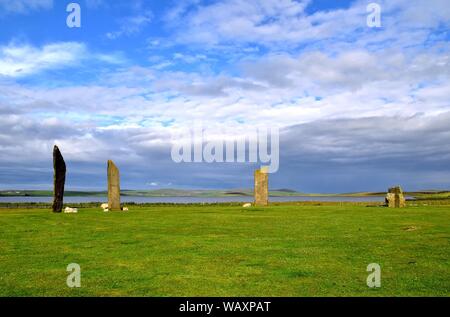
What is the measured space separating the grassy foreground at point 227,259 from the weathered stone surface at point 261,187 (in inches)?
825

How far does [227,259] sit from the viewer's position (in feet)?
42.3

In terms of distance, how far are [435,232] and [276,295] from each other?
1204 centimetres

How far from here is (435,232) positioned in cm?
1850

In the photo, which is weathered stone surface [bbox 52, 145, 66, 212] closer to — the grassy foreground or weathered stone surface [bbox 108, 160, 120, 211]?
weathered stone surface [bbox 108, 160, 120, 211]

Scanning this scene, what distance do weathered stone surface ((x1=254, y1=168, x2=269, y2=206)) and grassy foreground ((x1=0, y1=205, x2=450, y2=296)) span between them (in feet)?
68.7

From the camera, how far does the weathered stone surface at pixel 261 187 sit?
4281 centimetres

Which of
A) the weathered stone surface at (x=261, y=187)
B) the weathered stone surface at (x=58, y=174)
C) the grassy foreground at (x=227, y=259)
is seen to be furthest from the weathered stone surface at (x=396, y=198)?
the weathered stone surface at (x=58, y=174)

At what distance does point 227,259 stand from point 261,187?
30227 millimetres

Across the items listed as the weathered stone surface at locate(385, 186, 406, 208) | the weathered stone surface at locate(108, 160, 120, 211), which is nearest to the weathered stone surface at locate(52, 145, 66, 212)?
the weathered stone surface at locate(108, 160, 120, 211)

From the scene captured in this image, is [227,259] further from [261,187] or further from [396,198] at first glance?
[261,187]
